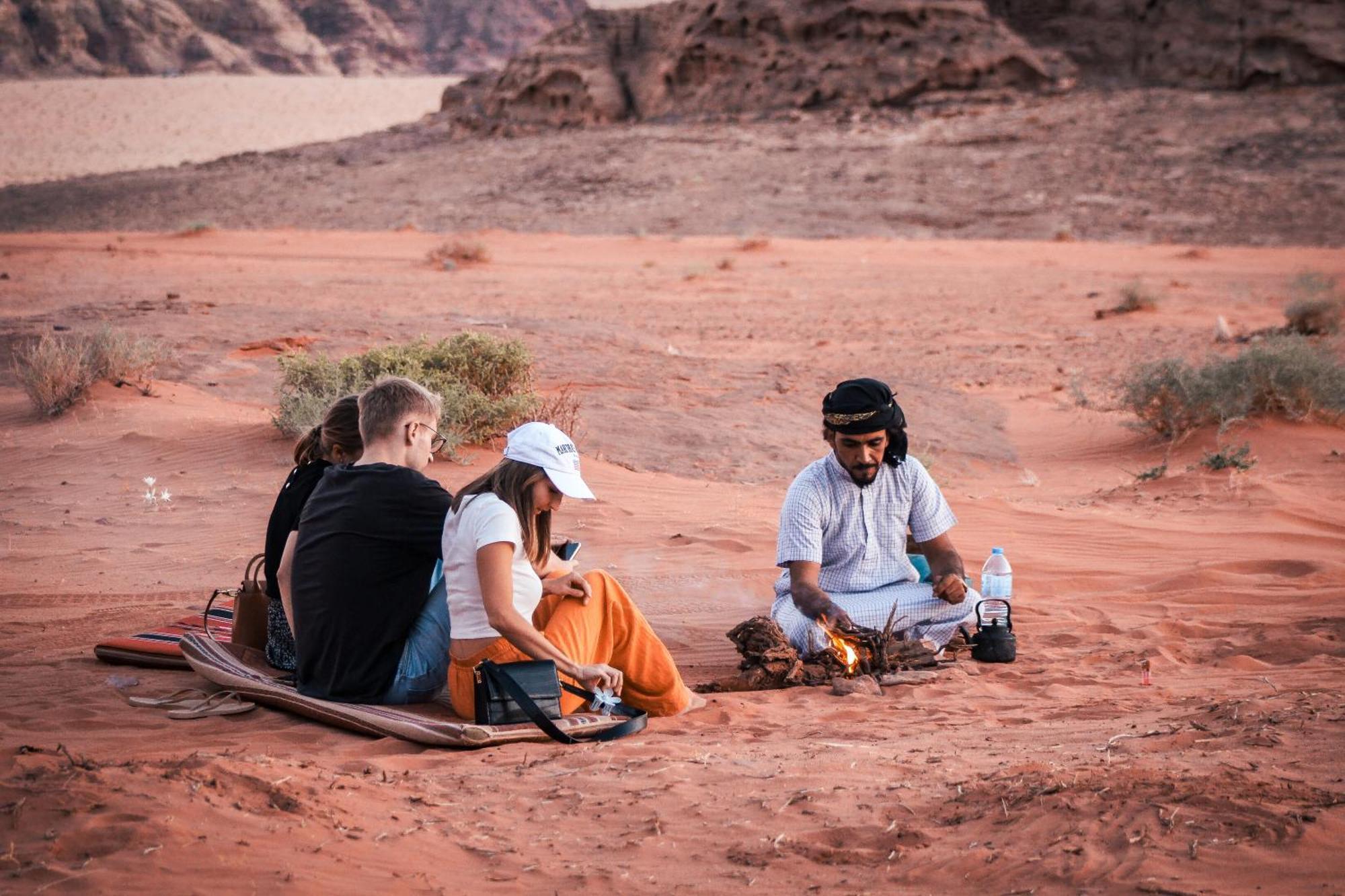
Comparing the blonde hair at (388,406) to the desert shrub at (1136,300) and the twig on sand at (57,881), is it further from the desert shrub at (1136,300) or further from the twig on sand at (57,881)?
the desert shrub at (1136,300)

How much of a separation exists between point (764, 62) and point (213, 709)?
3762 centimetres

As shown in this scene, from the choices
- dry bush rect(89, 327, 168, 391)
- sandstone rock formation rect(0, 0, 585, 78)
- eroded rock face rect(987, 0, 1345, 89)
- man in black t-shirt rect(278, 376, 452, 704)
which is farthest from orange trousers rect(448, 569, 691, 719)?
sandstone rock formation rect(0, 0, 585, 78)

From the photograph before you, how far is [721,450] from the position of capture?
1035 cm

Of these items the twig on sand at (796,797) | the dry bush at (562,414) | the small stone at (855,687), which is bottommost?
the small stone at (855,687)

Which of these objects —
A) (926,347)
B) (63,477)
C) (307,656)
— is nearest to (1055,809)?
(307,656)

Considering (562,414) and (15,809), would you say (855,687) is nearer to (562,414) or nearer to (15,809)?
(15,809)

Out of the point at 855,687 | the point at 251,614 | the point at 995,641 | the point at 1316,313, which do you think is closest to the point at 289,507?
the point at 251,614

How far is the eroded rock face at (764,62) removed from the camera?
3819 centimetres

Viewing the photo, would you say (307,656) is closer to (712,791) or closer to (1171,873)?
(712,791)

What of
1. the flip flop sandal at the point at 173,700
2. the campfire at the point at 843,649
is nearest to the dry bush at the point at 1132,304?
the campfire at the point at 843,649

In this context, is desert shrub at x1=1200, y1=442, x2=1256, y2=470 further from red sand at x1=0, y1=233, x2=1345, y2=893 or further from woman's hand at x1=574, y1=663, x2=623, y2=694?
woman's hand at x1=574, y1=663, x2=623, y2=694

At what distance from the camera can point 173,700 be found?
5.12m

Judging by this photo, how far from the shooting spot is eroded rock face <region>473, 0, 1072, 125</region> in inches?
1503

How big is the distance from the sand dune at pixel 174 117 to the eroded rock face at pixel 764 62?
19.2m
